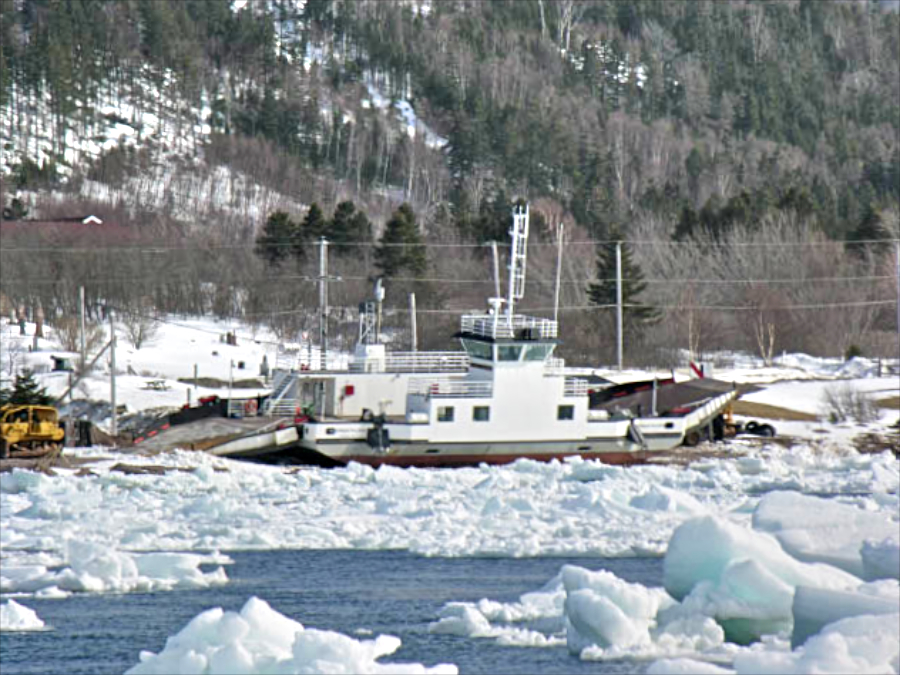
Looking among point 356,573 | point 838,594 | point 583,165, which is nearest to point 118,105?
point 583,165

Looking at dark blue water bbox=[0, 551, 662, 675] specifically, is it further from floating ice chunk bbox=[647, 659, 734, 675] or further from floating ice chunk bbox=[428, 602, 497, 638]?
floating ice chunk bbox=[647, 659, 734, 675]

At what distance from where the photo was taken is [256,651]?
17422mm

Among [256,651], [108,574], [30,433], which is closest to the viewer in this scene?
[256,651]

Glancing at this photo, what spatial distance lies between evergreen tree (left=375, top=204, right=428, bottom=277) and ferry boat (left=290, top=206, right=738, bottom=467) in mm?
30247

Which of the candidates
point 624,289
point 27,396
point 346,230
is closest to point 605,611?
point 27,396

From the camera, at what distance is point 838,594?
58.9 feet

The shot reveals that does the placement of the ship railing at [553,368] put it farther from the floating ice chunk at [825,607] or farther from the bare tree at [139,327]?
the floating ice chunk at [825,607]

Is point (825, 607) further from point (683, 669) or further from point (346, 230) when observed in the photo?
point (346, 230)

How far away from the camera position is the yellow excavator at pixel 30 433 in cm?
3872

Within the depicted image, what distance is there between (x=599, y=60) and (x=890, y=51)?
3065 centimetres

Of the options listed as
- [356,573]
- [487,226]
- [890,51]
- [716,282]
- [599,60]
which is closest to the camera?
[356,573]

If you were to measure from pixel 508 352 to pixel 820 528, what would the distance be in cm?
1965

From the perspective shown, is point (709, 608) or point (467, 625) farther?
point (467, 625)

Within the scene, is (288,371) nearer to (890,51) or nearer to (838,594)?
(838,594)
